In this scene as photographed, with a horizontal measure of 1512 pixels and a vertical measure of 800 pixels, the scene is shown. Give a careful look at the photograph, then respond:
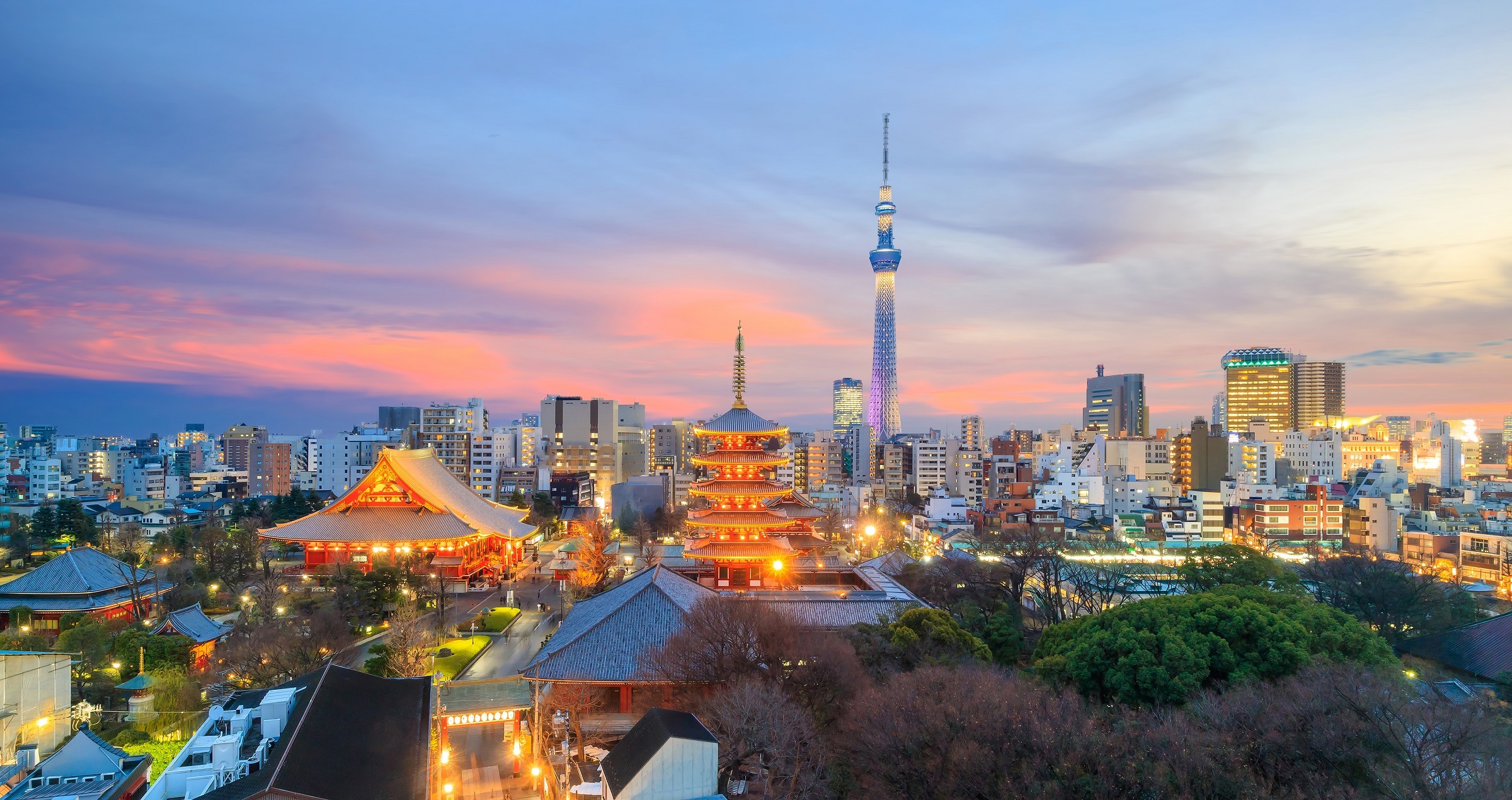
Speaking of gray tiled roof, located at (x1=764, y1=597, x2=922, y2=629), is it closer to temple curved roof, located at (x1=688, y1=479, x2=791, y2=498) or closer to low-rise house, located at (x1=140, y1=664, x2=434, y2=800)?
temple curved roof, located at (x1=688, y1=479, x2=791, y2=498)

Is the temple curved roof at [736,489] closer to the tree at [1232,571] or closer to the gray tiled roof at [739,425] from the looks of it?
the gray tiled roof at [739,425]

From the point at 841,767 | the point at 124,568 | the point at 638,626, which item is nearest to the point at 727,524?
the point at 638,626

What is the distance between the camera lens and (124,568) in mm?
31766

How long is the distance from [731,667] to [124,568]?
27574mm

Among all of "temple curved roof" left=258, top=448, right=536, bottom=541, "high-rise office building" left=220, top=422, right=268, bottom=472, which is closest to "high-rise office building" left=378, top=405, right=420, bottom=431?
"high-rise office building" left=220, top=422, right=268, bottom=472

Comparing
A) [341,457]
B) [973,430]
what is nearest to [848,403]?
[973,430]

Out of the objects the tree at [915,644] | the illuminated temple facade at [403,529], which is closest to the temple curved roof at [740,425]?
the tree at [915,644]

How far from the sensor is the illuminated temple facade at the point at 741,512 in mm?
30266

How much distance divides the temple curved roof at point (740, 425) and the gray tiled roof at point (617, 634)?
891cm

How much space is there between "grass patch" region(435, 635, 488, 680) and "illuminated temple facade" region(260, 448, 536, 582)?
30.9 ft

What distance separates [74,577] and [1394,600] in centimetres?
4292

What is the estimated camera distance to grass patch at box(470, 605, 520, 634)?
29.7 metres

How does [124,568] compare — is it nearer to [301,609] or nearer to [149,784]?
[301,609]

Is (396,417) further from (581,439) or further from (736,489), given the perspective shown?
(736,489)
